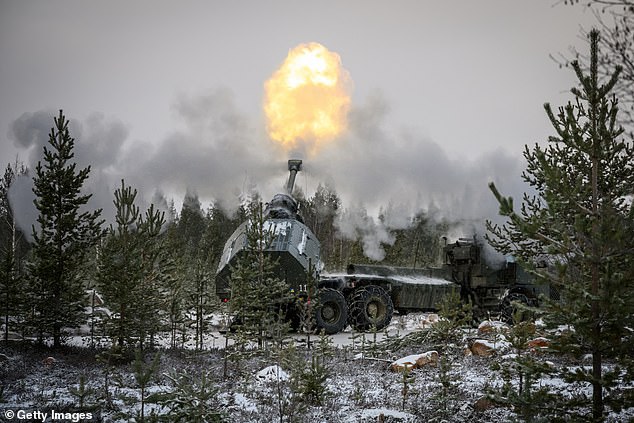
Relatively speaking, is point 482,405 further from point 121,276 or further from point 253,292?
point 121,276

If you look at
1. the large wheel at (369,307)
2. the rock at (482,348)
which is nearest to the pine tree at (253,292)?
the rock at (482,348)

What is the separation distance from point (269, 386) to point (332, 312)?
896cm

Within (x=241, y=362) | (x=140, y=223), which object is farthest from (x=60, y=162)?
(x=241, y=362)

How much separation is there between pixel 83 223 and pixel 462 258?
15.1 m

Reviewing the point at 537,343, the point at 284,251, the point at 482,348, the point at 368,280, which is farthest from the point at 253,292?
the point at 368,280

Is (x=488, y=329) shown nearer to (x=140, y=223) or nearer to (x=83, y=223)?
(x=140, y=223)

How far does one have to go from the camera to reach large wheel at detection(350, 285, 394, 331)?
19.2 metres

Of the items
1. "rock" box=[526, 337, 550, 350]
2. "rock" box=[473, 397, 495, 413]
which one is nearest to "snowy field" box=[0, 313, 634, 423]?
"rock" box=[473, 397, 495, 413]

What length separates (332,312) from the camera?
Answer: 18859 mm

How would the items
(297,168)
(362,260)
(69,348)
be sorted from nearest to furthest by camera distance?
1. (69,348)
2. (297,168)
3. (362,260)

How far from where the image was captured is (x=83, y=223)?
47.0 ft

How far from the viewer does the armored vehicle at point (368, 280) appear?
17.7 m

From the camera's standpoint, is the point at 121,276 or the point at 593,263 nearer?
the point at 593,263

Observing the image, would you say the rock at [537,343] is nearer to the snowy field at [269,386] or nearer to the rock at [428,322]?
the snowy field at [269,386]
